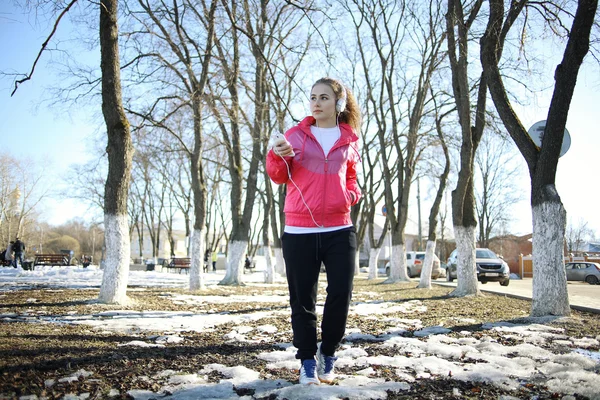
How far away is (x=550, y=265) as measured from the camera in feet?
20.6

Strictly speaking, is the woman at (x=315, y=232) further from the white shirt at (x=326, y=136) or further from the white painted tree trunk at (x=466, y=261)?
the white painted tree trunk at (x=466, y=261)

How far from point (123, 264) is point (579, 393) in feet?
23.2

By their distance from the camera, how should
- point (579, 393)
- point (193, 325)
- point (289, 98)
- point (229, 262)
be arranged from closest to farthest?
point (579, 393) → point (193, 325) → point (229, 262) → point (289, 98)

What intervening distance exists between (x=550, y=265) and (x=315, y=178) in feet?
15.6

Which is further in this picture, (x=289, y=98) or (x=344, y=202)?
(x=289, y=98)

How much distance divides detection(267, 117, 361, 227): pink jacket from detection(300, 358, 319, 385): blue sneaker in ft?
2.95

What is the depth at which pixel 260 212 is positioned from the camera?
40531 mm

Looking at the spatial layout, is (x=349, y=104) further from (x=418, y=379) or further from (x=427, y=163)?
(x=427, y=163)

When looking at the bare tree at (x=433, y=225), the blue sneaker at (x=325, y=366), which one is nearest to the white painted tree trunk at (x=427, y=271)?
the bare tree at (x=433, y=225)

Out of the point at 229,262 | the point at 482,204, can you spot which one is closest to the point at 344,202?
the point at 229,262

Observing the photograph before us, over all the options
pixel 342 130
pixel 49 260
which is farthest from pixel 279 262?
pixel 342 130

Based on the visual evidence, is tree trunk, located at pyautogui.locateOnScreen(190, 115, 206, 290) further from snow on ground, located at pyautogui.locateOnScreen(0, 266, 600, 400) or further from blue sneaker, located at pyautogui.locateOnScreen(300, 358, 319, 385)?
blue sneaker, located at pyautogui.locateOnScreen(300, 358, 319, 385)

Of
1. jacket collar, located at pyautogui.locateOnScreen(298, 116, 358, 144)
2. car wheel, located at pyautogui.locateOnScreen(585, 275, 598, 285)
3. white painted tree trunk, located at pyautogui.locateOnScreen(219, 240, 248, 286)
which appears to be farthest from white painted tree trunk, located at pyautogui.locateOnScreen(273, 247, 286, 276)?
jacket collar, located at pyautogui.locateOnScreen(298, 116, 358, 144)

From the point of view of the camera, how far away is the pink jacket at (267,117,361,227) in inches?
120
